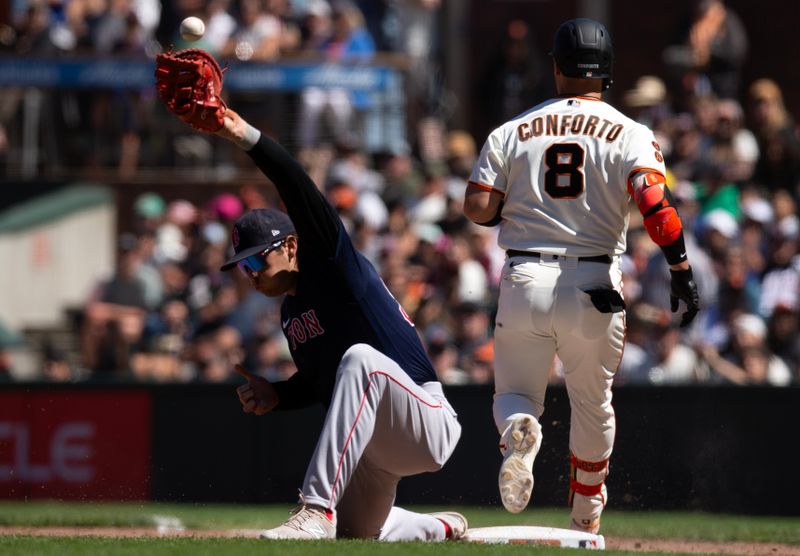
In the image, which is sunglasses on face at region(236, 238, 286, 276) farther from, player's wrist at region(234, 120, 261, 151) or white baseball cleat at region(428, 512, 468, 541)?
white baseball cleat at region(428, 512, 468, 541)

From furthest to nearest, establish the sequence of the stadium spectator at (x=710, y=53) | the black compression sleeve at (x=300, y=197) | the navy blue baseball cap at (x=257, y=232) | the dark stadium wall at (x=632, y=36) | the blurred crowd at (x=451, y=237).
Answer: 1. the dark stadium wall at (x=632, y=36)
2. the stadium spectator at (x=710, y=53)
3. the blurred crowd at (x=451, y=237)
4. the navy blue baseball cap at (x=257, y=232)
5. the black compression sleeve at (x=300, y=197)

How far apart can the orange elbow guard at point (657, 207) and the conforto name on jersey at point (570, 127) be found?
0.26 meters

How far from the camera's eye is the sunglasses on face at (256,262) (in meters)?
5.99

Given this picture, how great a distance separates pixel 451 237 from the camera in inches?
488

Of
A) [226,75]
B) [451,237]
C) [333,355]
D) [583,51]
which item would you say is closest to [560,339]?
[333,355]

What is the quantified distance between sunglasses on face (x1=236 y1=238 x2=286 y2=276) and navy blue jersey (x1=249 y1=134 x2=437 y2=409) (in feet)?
0.42

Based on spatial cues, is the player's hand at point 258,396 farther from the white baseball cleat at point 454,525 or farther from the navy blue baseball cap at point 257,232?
the white baseball cleat at point 454,525

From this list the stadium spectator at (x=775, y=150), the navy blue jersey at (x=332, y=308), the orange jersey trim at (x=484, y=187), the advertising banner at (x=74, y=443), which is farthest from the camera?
the stadium spectator at (x=775, y=150)

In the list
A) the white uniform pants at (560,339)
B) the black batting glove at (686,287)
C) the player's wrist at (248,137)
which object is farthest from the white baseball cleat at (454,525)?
the player's wrist at (248,137)

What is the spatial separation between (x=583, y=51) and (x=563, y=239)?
2.89 ft

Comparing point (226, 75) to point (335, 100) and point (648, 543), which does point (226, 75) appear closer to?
point (335, 100)

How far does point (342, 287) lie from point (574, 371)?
4.13 ft

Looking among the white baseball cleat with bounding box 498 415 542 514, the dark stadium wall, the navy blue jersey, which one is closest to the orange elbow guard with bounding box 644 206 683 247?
the white baseball cleat with bounding box 498 415 542 514

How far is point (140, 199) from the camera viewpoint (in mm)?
15016
